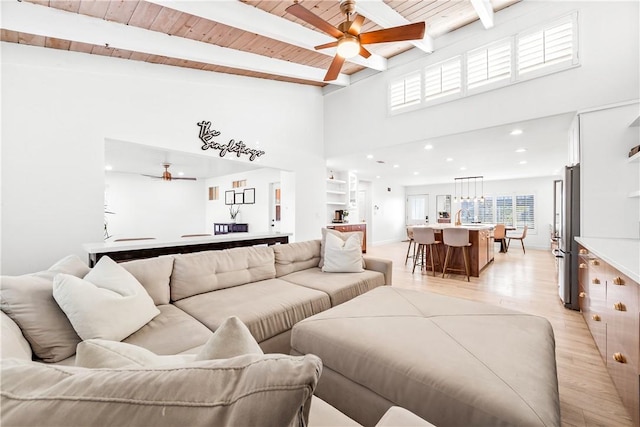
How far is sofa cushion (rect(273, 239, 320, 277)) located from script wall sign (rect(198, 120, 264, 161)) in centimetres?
216

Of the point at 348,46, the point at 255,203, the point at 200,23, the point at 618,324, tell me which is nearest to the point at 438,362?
the point at 618,324

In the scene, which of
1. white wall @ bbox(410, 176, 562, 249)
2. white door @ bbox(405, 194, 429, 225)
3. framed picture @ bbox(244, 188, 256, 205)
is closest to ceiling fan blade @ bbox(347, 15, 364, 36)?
framed picture @ bbox(244, 188, 256, 205)

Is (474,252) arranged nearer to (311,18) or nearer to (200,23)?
(311,18)

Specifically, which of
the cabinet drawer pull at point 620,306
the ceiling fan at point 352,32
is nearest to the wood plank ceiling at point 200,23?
the ceiling fan at point 352,32

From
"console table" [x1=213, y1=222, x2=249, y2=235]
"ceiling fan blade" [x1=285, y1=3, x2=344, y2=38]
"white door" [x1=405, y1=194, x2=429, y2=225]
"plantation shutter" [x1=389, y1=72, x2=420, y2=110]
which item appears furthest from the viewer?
"white door" [x1=405, y1=194, x2=429, y2=225]

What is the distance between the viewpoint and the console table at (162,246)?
115 inches

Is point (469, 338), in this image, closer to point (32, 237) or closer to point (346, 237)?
point (346, 237)

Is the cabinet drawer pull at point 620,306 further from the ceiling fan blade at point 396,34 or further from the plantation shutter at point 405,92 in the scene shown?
→ the plantation shutter at point 405,92

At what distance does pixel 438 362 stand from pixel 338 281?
1612 millimetres

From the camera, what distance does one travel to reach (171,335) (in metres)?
1.64

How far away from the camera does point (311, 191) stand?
5.92m

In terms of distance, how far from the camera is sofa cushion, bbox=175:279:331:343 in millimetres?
1950

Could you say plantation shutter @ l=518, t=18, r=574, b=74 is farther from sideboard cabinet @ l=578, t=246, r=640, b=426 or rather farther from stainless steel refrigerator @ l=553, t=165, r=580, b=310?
sideboard cabinet @ l=578, t=246, r=640, b=426

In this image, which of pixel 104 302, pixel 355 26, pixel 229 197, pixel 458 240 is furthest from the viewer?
pixel 229 197
